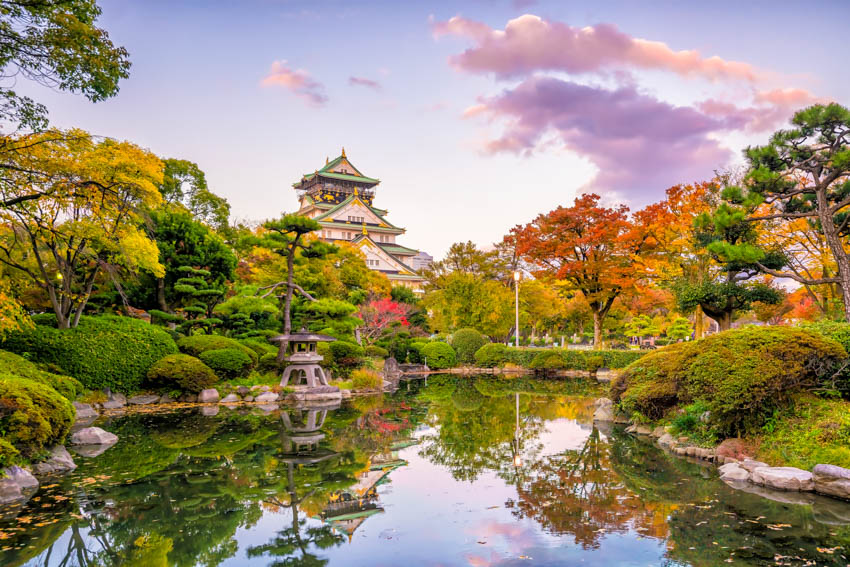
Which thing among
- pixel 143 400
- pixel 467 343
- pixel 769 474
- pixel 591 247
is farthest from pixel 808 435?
pixel 467 343

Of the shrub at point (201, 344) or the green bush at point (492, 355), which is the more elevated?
the shrub at point (201, 344)

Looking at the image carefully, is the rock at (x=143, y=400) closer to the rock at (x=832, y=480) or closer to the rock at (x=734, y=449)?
the rock at (x=734, y=449)

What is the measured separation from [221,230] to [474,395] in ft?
47.9

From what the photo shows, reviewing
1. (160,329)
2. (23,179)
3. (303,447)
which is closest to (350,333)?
(160,329)

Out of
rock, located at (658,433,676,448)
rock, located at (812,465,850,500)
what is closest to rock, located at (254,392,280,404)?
rock, located at (658,433,676,448)

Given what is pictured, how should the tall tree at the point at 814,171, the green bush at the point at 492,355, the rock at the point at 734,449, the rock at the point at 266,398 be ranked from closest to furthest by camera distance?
the rock at the point at 734,449
the tall tree at the point at 814,171
the rock at the point at 266,398
the green bush at the point at 492,355

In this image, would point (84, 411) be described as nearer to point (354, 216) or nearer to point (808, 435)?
point (808, 435)

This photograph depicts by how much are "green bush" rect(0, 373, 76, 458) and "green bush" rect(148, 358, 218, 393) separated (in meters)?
6.13

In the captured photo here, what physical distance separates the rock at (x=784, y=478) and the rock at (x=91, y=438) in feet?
32.3

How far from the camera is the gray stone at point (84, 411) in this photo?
11.4 m

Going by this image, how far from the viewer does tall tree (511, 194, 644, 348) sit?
21.8m

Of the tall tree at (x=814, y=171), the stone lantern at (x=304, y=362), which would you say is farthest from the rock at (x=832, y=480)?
the stone lantern at (x=304, y=362)

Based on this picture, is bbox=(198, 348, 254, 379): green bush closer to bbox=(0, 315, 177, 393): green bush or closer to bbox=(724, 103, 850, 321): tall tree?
bbox=(0, 315, 177, 393): green bush

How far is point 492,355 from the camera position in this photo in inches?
1029
